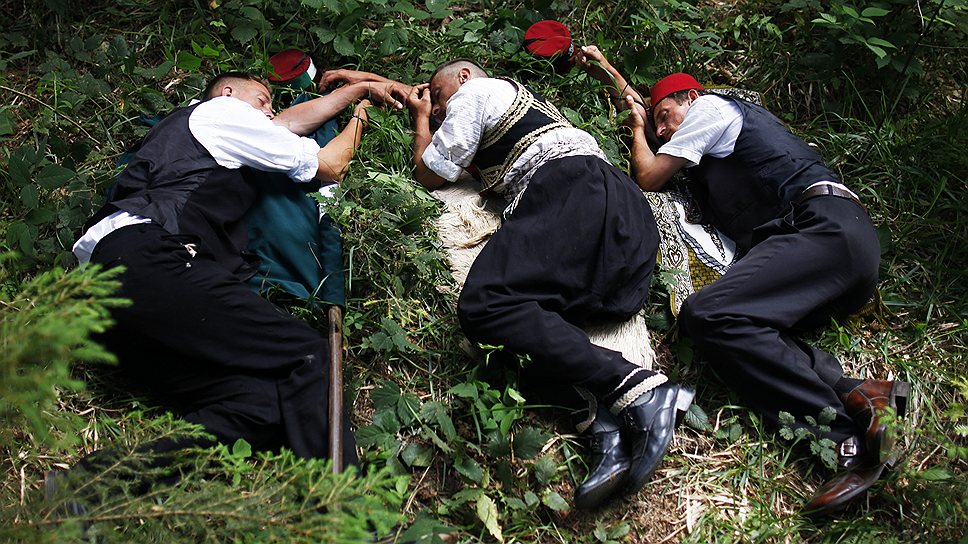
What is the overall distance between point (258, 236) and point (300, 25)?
132 cm

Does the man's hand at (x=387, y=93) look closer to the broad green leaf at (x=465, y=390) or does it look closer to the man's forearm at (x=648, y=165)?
the man's forearm at (x=648, y=165)

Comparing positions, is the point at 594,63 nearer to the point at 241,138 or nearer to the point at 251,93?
the point at 251,93

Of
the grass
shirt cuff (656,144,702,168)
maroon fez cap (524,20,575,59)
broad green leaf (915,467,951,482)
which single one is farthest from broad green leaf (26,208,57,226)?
broad green leaf (915,467,951,482)

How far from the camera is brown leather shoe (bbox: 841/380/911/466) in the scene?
274cm

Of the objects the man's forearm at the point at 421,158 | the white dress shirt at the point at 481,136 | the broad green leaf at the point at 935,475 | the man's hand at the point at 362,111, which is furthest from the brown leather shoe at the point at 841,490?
the man's hand at the point at 362,111

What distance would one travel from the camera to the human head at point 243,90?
343 centimetres

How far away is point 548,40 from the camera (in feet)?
13.0

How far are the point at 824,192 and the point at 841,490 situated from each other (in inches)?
49.0

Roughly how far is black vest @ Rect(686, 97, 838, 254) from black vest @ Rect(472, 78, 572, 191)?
755 millimetres

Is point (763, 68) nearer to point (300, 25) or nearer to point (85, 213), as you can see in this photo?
point (300, 25)

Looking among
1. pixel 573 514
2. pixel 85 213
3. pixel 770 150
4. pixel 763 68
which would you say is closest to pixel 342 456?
pixel 573 514

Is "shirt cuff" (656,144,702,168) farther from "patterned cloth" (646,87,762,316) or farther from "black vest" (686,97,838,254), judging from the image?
"patterned cloth" (646,87,762,316)

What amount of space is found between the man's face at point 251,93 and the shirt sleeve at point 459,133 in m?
0.73

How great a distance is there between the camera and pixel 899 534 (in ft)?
9.00
